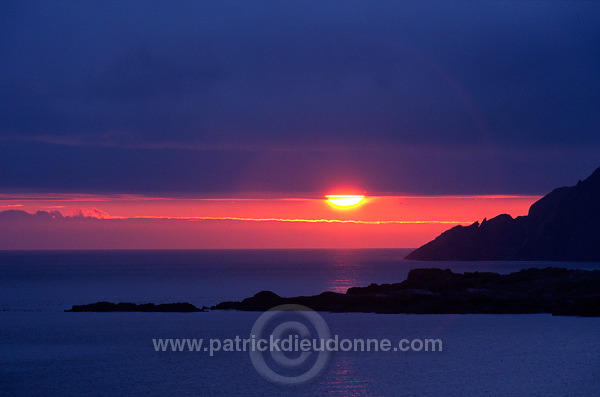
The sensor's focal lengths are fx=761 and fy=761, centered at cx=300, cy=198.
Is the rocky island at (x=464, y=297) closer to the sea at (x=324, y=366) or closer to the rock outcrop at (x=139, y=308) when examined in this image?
the sea at (x=324, y=366)

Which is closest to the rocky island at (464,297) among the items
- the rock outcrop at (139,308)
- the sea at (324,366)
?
the sea at (324,366)

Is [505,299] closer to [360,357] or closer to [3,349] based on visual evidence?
[360,357]

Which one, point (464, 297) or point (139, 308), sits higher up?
point (464, 297)

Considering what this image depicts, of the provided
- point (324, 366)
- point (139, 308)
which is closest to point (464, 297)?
point (324, 366)

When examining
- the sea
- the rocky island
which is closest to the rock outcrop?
the sea

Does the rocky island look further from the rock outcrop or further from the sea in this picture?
the rock outcrop

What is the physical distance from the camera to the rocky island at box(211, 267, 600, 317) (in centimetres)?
8206

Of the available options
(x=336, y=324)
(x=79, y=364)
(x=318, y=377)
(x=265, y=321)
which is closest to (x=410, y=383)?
(x=318, y=377)

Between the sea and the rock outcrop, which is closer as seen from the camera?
the sea

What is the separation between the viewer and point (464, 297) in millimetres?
83312

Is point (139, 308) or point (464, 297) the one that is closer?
point (464, 297)

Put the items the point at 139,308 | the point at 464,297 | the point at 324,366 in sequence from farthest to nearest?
the point at 139,308 < the point at 464,297 < the point at 324,366

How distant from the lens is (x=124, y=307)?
3541 inches

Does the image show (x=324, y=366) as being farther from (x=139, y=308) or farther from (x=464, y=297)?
(x=139, y=308)
